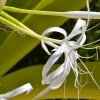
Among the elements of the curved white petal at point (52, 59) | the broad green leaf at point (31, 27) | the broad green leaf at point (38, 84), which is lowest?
the curved white petal at point (52, 59)

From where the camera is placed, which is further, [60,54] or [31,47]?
[31,47]

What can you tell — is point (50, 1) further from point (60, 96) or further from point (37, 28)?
point (60, 96)

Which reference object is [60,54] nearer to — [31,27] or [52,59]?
[52,59]

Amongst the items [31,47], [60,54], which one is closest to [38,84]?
[31,47]

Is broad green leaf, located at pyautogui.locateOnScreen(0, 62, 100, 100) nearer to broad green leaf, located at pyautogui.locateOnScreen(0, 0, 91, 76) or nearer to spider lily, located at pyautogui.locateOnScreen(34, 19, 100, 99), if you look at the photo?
broad green leaf, located at pyautogui.locateOnScreen(0, 0, 91, 76)

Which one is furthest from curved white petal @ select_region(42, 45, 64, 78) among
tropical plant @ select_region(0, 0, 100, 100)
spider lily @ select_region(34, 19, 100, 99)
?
tropical plant @ select_region(0, 0, 100, 100)

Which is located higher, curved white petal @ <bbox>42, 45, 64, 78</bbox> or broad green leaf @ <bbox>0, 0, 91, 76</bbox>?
broad green leaf @ <bbox>0, 0, 91, 76</bbox>

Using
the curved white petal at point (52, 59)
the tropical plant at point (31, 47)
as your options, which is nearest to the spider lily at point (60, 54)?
the curved white petal at point (52, 59)

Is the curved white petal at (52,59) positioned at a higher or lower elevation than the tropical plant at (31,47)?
lower

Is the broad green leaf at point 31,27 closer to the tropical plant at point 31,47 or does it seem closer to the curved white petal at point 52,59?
the tropical plant at point 31,47
